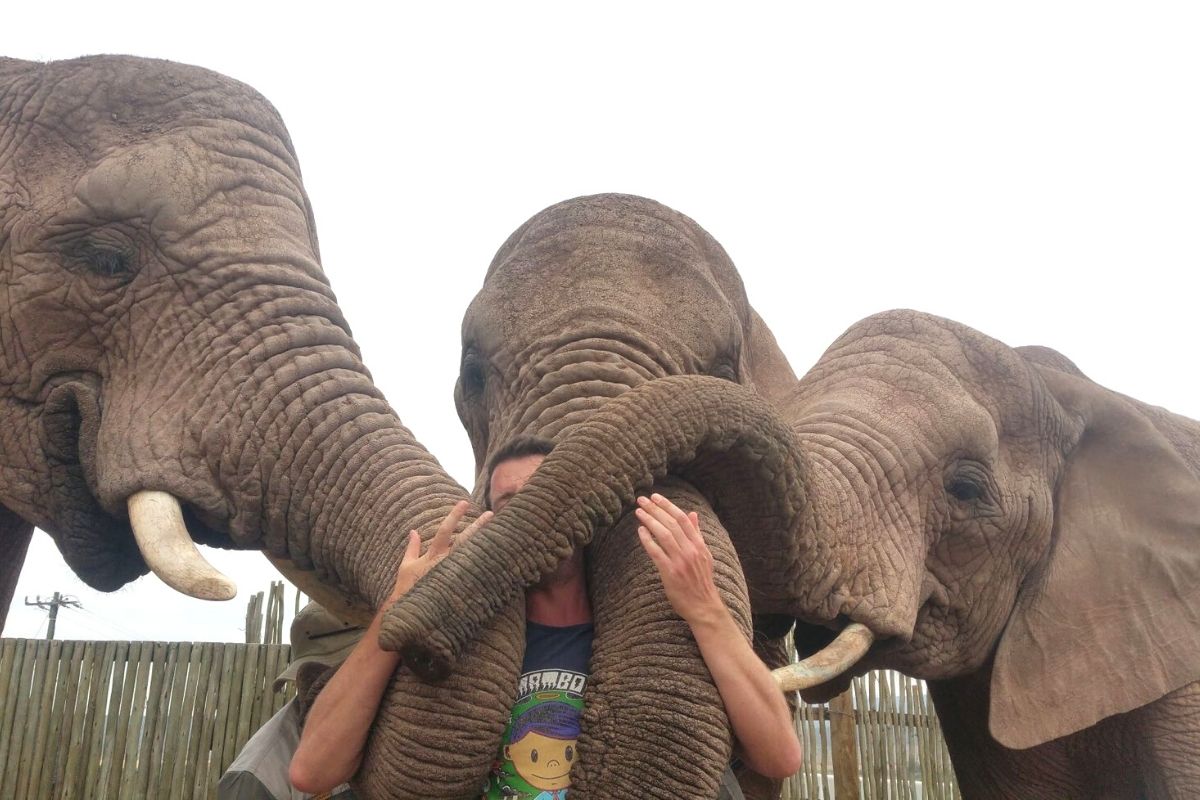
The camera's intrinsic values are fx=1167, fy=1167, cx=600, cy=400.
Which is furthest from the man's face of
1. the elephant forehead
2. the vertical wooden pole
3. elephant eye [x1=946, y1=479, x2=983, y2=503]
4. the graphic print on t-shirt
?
the vertical wooden pole

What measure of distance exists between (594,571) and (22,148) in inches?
82.9

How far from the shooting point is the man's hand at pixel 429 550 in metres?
2.26

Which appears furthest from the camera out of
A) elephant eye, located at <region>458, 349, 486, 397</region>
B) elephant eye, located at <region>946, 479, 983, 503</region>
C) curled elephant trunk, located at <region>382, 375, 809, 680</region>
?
Answer: elephant eye, located at <region>946, 479, 983, 503</region>

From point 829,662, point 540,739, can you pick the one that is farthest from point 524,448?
point 829,662

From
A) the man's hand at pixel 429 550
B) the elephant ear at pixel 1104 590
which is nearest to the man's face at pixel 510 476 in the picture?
the man's hand at pixel 429 550

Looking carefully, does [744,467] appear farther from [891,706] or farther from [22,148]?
[891,706]

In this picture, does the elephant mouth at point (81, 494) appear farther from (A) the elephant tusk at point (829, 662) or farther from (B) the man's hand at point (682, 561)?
(A) the elephant tusk at point (829, 662)

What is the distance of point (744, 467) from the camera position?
9.29 feet

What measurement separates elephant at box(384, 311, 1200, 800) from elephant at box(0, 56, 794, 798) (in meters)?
0.34

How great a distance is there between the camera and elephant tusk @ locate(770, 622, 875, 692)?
3.14 metres

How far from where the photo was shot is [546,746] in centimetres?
230

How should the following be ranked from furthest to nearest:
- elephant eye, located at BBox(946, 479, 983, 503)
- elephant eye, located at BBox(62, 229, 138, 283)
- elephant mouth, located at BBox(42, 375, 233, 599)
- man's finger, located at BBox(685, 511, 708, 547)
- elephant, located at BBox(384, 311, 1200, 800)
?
elephant eye, located at BBox(946, 479, 983, 503) < elephant, located at BBox(384, 311, 1200, 800) < elephant eye, located at BBox(62, 229, 138, 283) < elephant mouth, located at BBox(42, 375, 233, 599) < man's finger, located at BBox(685, 511, 708, 547)

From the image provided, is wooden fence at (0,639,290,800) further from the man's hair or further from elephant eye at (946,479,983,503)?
the man's hair

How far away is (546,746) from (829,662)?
128cm
